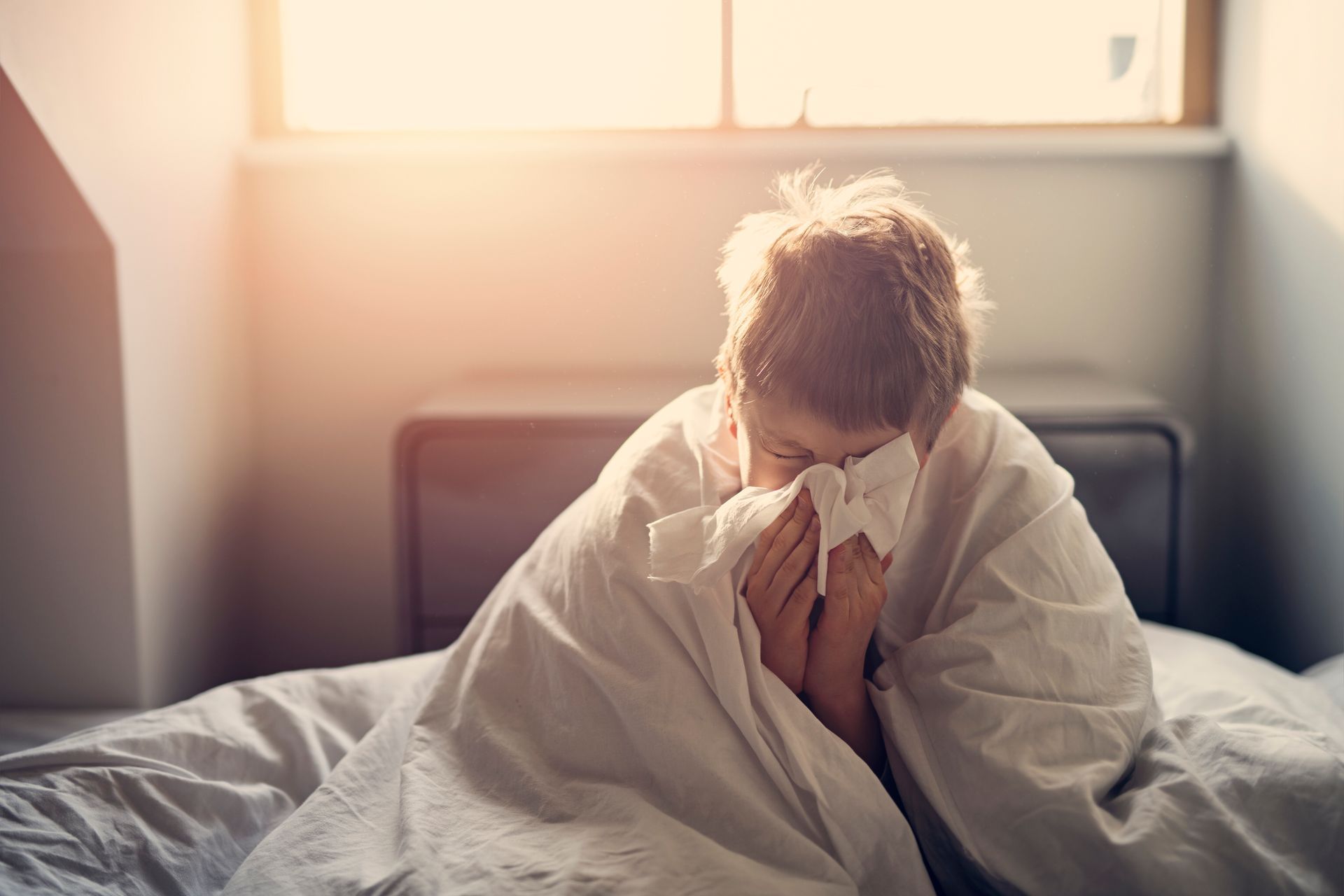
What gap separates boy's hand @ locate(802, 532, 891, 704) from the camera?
34.8 inches

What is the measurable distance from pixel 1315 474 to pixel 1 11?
164 cm

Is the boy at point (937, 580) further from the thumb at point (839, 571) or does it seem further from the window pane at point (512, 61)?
the window pane at point (512, 61)

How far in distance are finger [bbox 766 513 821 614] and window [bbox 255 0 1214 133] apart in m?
1.00

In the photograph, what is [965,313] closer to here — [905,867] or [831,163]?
[905,867]

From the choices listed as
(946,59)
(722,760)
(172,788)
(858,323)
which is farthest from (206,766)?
(946,59)

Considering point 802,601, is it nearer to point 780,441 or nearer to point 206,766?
point 780,441

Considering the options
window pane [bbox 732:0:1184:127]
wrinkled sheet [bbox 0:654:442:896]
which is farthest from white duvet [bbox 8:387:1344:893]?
window pane [bbox 732:0:1184:127]

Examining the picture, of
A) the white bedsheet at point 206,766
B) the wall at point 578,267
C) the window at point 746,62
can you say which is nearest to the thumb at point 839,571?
the white bedsheet at point 206,766

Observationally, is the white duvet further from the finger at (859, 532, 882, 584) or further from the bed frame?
the bed frame

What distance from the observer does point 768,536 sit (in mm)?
878

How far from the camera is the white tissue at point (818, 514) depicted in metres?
0.83

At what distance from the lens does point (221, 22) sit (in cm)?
160

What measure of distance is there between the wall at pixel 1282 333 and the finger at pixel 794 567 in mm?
890

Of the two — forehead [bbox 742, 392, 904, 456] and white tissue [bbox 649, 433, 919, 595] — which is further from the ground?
forehead [bbox 742, 392, 904, 456]
